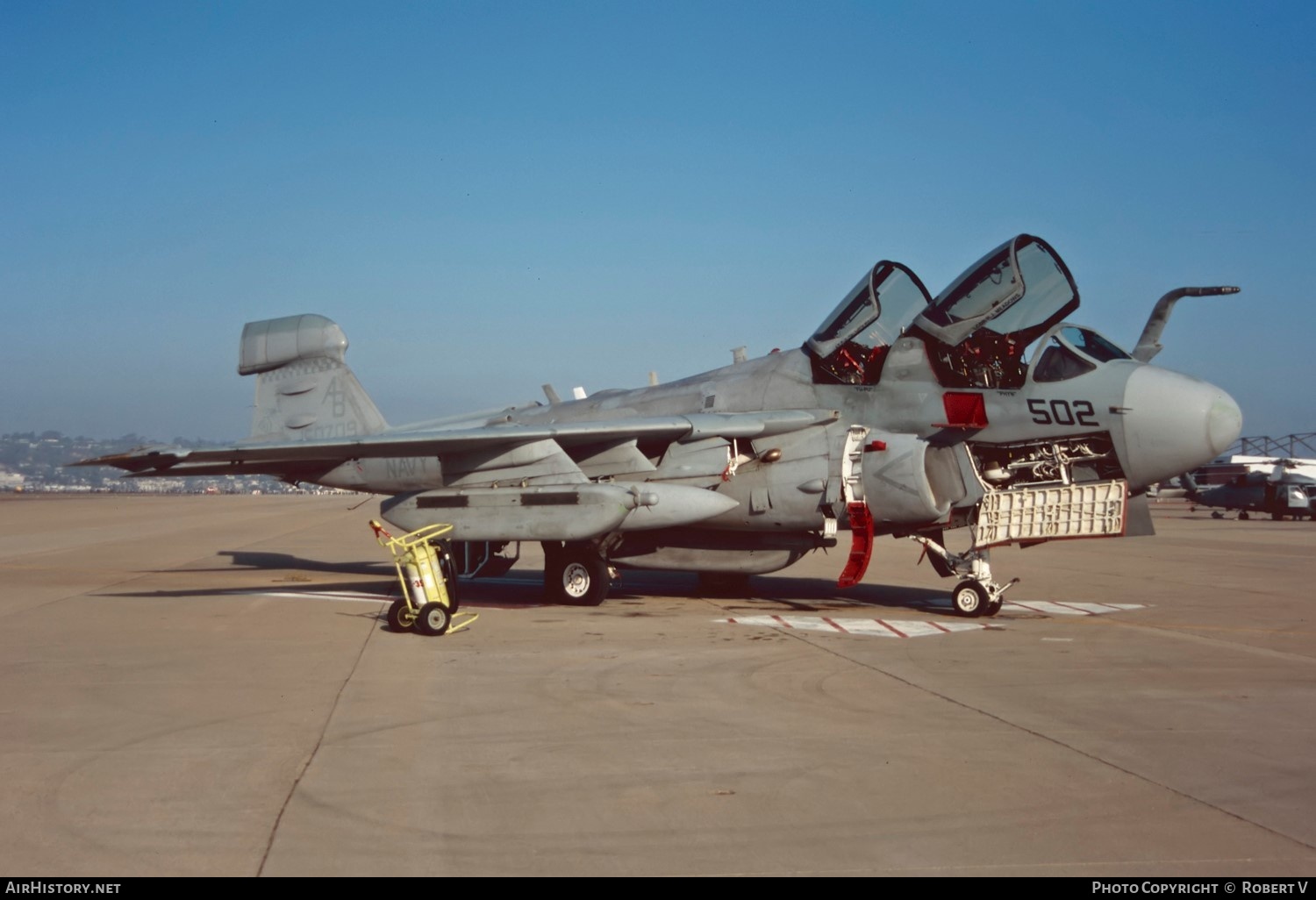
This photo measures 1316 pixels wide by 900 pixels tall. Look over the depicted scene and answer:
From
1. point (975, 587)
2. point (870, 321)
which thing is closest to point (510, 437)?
point (870, 321)

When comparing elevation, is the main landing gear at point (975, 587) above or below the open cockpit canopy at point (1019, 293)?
below

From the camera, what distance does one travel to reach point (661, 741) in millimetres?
5961

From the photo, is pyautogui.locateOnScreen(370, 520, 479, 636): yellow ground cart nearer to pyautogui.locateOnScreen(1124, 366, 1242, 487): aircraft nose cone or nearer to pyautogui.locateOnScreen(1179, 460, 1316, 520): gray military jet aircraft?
pyautogui.locateOnScreen(1124, 366, 1242, 487): aircraft nose cone

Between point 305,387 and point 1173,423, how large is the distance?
11882 mm

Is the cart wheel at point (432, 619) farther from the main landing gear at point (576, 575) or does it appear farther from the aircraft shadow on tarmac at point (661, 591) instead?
the aircraft shadow on tarmac at point (661, 591)

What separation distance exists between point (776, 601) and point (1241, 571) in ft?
30.2

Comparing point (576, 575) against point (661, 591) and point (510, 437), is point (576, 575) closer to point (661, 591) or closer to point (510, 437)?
point (510, 437)

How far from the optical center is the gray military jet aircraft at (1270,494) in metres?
40.6

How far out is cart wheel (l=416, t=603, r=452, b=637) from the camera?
1034 cm

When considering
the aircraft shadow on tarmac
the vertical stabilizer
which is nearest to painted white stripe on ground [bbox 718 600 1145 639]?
the aircraft shadow on tarmac

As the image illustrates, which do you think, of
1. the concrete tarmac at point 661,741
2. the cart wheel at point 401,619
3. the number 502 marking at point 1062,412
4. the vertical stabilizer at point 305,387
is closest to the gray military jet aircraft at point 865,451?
the number 502 marking at point 1062,412

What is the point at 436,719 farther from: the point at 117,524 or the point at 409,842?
the point at 117,524

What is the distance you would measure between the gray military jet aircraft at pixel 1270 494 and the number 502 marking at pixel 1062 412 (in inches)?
1272

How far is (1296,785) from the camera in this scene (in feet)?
16.7
